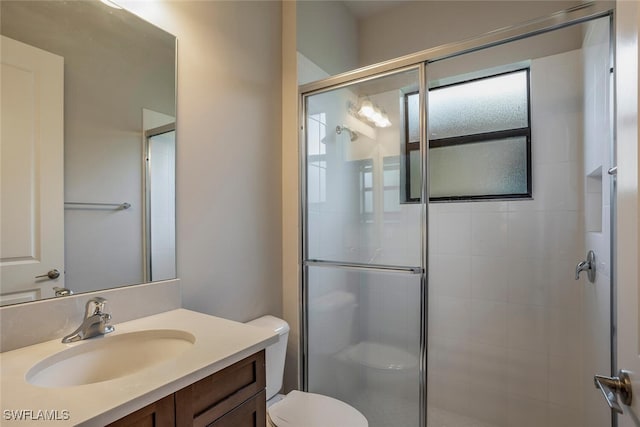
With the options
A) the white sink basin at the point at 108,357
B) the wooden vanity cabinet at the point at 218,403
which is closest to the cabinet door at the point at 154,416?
the wooden vanity cabinet at the point at 218,403

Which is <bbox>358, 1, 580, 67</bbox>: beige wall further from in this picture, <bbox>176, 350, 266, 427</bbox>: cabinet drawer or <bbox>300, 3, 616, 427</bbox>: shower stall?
<bbox>176, 350, 266, 427</bbox>: cabinet drawer

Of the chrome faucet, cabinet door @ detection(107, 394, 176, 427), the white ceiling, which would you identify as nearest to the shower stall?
the white ceiling

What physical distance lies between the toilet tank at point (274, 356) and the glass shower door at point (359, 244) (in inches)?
12.2

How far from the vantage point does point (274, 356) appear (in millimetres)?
1596

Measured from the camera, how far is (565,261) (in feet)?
6.11

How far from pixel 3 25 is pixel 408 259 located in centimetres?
184

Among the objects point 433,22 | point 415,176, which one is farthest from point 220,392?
point 433,22

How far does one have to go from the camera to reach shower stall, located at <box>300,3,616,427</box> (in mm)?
1792

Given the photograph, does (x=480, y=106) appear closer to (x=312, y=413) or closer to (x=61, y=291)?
(x=312, y=413)

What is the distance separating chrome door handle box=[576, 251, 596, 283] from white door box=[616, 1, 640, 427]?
1.18 m

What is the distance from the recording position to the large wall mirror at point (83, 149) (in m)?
0.95

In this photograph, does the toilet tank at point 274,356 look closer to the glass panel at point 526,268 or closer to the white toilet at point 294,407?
the white toilet at point 294,407

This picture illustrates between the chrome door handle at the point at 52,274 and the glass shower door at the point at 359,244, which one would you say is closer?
the chrome door handle at the point at 52,274

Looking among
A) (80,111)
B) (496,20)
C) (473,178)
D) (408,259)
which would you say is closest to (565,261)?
(473,178)
